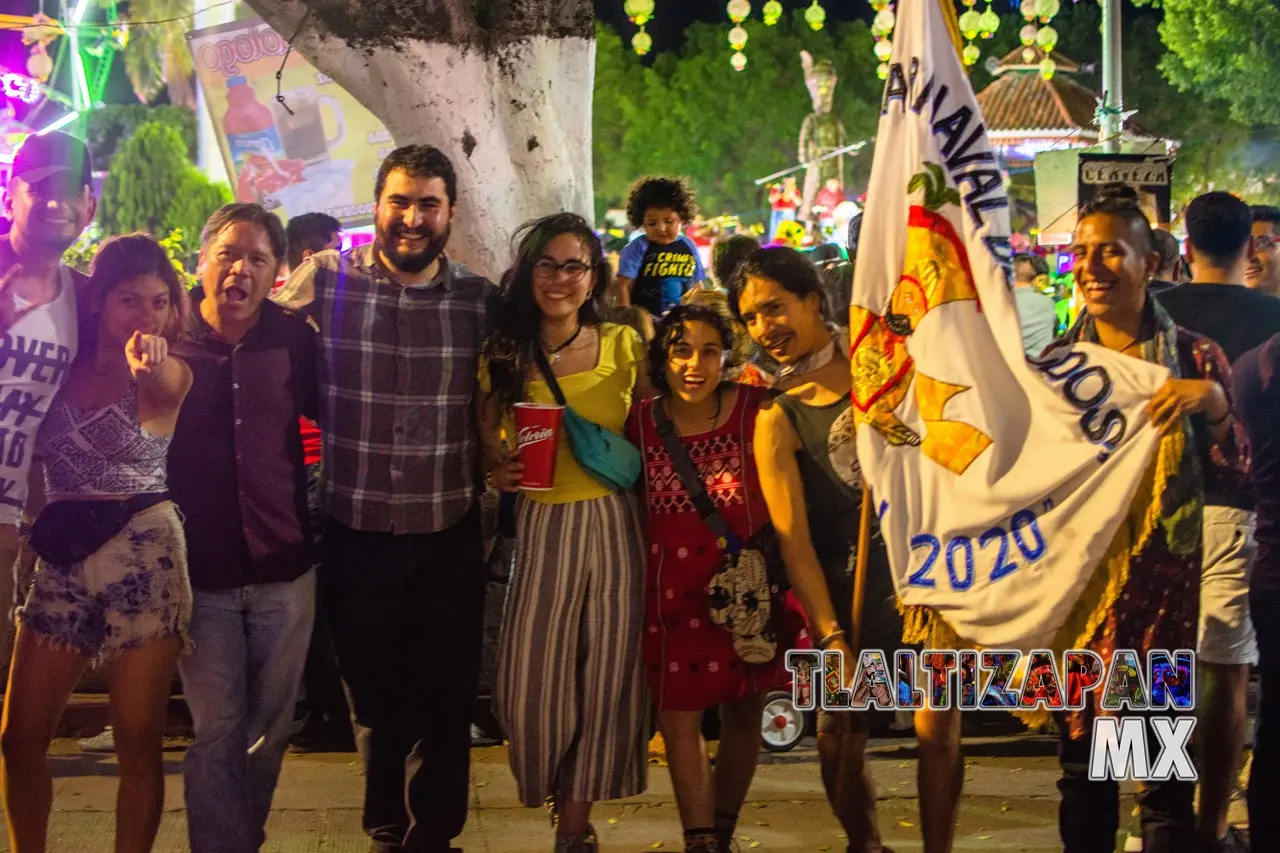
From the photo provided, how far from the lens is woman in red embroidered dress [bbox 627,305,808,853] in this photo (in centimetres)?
471

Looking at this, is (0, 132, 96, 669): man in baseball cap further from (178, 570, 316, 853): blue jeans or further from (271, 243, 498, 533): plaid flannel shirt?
(271, 243, 498, 533): plaid flannel shirt

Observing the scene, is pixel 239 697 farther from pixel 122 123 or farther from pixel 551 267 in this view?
pixel 122 123

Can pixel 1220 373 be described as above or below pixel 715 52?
below

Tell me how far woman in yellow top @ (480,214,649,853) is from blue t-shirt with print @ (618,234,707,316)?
10.3ft

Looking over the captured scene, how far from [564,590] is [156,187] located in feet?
136

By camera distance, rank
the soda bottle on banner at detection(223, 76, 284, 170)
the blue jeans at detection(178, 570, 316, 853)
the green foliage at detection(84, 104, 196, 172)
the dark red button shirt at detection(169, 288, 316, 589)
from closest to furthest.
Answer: the blue jeans at detection(178, 570, 316, 853) → the dark red button shirt at detection(169, 288, 316, 589) → the soda bottle on banner at detection(223, 76, 284, 170) → the green foliage at detection(84, 104, 196, 172)

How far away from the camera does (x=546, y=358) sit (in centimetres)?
483

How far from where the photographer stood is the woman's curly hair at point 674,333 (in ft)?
15.7

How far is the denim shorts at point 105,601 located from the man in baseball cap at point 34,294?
1.09ft

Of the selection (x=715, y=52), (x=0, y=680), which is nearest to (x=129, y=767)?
(x=0, y=680)

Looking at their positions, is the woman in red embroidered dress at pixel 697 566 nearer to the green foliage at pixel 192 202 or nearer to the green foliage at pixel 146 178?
the green foliage at pixel 192 202

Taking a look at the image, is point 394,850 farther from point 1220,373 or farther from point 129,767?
point 1220,373

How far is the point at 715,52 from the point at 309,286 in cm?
4442

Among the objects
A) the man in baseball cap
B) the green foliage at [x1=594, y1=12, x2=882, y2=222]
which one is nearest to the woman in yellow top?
the man in baseball cap
